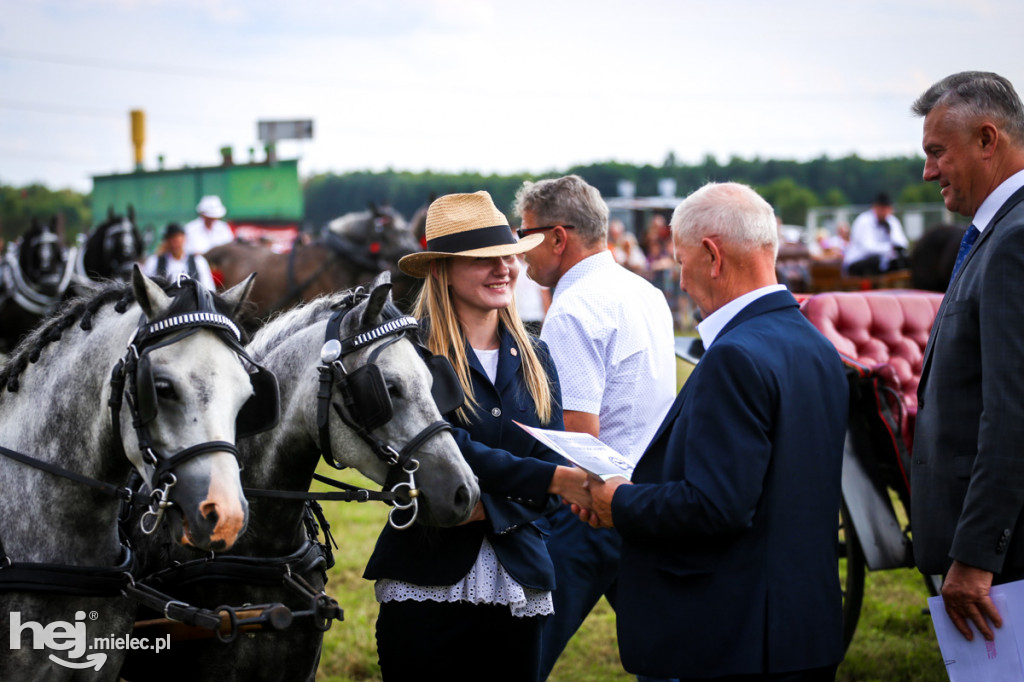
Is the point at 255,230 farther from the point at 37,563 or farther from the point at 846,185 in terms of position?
the point at 846,185

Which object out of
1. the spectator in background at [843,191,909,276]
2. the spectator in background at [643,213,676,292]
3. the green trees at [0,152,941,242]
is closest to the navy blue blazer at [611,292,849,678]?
the spectator in background at [843,191,909,276]

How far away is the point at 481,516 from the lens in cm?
257

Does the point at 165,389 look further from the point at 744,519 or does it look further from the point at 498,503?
the point at 744,519

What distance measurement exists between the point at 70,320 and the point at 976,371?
7.71 ft

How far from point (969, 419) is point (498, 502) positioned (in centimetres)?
123

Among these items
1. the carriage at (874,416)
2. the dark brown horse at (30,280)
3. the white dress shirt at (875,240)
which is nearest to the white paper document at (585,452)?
the carriage at (874,416)

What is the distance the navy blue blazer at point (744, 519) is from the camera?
2.05 metres

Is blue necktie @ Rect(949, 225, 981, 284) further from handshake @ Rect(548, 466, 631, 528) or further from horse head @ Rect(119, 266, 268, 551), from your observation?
horse head @ Rect(119, 266, 268, 551)

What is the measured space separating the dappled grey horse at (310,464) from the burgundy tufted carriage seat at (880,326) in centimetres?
283

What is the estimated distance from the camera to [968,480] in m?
2.26

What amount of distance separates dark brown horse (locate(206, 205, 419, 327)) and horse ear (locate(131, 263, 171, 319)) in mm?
8990

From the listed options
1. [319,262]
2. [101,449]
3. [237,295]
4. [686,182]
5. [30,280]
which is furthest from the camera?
[686,182]

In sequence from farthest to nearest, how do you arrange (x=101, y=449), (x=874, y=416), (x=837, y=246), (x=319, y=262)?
(x=837, y=246), (x=319, y=262), (x=874, y=416), (x=101, y=449)

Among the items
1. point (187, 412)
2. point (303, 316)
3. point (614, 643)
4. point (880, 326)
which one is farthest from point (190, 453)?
point (880, 326)
